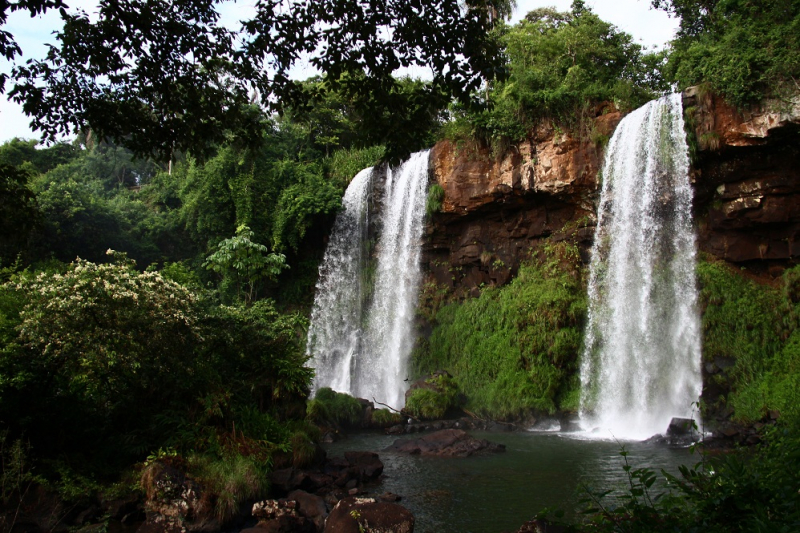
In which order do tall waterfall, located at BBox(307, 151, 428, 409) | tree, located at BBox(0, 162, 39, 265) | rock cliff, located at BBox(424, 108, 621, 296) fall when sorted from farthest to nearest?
tall waterfall, located at BBox(307, 151, 428, 409), rock cliff, located at BBox(424, 108, 621, 296), tree, located at BBox(0, 162, 39, 265)

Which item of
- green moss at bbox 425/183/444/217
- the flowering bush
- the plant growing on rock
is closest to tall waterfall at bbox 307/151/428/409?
green moss at bbox 425/183/444/217

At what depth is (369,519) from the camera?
21.4ft

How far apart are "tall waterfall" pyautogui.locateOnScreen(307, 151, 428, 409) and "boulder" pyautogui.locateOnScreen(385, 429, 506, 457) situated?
20.5 ft

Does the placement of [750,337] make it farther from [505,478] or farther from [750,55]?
[505,478]

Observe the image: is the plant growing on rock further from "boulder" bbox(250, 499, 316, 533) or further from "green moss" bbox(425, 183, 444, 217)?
"boulder" bbox(250, 499, 316, 533)

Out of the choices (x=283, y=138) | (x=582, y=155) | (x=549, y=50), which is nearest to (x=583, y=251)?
(x=582, y=155)

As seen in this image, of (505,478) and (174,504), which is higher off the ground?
(505,478)

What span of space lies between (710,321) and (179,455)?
1216cm

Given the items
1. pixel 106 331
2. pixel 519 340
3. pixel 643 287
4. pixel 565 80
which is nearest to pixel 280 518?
pixel 106 331

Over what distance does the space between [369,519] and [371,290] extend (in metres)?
14.6

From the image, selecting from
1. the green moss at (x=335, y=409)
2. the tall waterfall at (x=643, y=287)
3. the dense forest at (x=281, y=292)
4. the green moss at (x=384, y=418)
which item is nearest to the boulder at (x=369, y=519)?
the dense forest at (x=281, y=292)

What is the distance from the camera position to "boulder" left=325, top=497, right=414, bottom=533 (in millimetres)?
6430

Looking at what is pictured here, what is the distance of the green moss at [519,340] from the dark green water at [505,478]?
3.11 metres

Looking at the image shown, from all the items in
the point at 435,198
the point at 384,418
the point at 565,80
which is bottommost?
the point at 384,418
